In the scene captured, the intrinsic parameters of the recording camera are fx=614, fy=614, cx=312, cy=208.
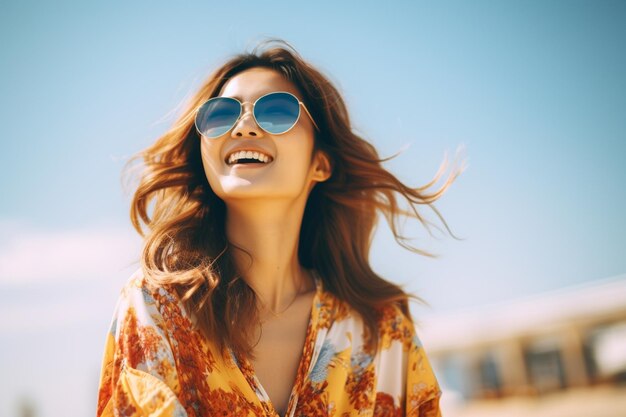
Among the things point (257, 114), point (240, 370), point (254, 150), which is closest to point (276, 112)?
point (257, 114)

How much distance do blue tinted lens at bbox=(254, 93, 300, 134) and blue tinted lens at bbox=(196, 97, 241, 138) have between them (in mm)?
109

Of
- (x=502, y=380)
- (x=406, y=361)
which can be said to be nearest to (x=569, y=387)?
(x=502, y=380)

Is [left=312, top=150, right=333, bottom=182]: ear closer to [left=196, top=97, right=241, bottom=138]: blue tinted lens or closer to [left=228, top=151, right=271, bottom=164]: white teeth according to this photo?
[left=228, top=151, right=271, bottom=164]: white teeth

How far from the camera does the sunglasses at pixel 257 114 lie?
2885mm

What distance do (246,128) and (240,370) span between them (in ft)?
3.56

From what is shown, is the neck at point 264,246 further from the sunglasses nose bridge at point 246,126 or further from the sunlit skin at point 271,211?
the sunglasses nose bridge at point 246,126

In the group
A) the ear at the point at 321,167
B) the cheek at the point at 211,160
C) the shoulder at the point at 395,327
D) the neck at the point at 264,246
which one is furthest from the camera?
the ear at the point at 321,167

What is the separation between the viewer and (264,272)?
3.11 meters

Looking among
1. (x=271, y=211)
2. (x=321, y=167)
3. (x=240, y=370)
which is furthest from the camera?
(x=321, y=167)

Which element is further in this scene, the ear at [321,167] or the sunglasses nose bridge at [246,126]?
the ear at [321,167]

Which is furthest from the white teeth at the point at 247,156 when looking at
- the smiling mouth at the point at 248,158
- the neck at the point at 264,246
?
the neck at the point at 264,246

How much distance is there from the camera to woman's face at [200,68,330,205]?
2807 millimetres

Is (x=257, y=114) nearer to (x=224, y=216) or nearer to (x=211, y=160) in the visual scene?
(x=211, y=160)

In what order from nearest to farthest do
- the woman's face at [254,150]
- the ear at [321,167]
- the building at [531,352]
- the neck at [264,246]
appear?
1. the woman's face at [254,150]
2. the neck at [264,246]
3. the ear at [321,167]
4. the building at [531,352]
